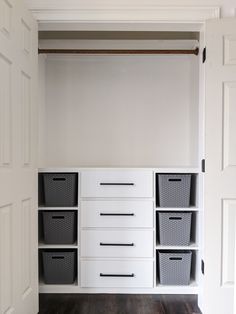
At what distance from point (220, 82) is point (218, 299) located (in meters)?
1.40

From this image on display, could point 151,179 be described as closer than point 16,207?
No

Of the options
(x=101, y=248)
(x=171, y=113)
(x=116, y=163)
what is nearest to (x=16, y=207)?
(x=101, y=248)

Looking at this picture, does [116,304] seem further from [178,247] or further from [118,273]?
[178,247]

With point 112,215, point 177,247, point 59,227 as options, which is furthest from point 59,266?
point 177,247

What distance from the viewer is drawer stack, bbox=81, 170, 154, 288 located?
2229mm

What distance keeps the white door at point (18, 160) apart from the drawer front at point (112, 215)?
47 cm

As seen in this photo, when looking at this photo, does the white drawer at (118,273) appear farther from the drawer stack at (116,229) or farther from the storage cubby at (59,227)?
the storage cubby at (59,227)

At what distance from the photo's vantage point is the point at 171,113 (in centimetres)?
271

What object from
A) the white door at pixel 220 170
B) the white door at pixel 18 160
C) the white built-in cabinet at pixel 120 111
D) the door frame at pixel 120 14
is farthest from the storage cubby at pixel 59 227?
the door frame at pixel 120 14

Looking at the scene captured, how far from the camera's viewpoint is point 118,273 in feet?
7.34

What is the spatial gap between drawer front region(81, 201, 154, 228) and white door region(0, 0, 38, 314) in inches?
18.3

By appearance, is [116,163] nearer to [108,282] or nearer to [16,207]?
[108,282]

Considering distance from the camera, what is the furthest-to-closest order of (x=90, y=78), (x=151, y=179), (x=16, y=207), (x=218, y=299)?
(x=90, y=78) → (x=151, y=179) → (x=218, y=299) → (x=16, y=207)

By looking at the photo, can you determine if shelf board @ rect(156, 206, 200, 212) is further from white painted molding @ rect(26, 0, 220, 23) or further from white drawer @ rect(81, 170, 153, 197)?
white painted molding @ rect(26, 0, 220, 23)
